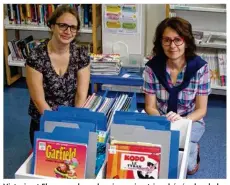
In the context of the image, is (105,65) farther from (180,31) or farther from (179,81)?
(180,31)

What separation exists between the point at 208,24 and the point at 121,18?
2.65ft

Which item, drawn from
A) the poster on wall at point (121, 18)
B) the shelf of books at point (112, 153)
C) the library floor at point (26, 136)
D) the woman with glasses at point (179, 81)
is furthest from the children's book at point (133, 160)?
→ the poster on wall at point (121, 18)

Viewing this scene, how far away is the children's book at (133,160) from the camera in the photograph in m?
1.55

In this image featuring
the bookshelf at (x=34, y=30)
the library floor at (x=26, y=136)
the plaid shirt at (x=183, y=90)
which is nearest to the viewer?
the plaid shirt at (x=183, y=90)

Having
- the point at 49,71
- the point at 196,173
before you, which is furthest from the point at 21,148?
the point at 196,173


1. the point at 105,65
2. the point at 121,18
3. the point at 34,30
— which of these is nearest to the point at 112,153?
the point at 105,65

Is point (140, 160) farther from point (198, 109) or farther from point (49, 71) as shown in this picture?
point (49, 71)

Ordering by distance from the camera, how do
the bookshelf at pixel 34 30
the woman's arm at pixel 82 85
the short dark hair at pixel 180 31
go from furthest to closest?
the bookshelf at pixel 34 30
the woman's arm at pixel 82 85
the short dark hair at pixel 180 31

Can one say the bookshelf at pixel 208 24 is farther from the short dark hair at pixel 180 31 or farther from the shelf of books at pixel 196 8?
the short dark hair at pixel 180 31

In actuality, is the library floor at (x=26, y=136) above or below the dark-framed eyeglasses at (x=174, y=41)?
below

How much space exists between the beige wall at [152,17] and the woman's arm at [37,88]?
1676 mm

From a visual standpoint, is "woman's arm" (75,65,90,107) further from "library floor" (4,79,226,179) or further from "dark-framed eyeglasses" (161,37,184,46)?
"library floor" (4,79,226,179)

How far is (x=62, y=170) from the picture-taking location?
1.58m

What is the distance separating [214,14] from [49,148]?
2.54 metres
